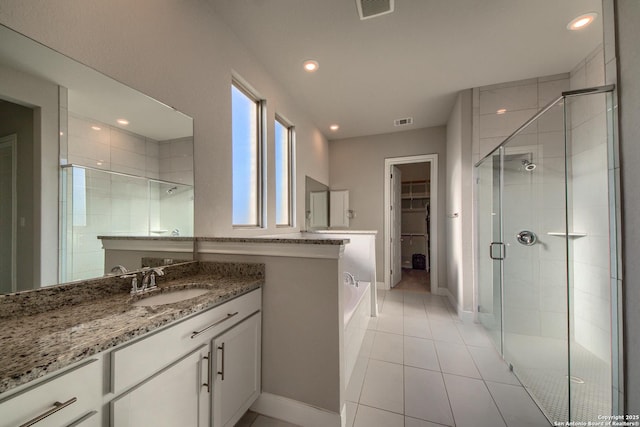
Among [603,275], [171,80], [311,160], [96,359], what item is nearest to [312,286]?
[96,359]

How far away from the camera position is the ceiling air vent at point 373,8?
Result: 167cm

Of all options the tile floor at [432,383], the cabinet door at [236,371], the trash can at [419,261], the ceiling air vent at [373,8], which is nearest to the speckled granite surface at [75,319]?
the cabinet door at [236,371]

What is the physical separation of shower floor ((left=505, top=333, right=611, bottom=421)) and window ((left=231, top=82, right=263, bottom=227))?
2544 mm

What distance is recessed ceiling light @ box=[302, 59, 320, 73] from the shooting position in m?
2.33

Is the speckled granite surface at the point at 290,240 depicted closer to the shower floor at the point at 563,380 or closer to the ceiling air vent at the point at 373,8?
the shower floor at the point at 563,380

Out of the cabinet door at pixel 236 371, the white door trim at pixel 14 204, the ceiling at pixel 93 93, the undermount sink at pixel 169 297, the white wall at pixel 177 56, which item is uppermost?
the white wall at pixel 177 56

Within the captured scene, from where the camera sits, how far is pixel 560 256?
170 cm

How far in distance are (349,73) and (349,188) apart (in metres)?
2.22

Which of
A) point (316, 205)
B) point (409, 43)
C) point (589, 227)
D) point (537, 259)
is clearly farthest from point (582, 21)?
point (316, 205)

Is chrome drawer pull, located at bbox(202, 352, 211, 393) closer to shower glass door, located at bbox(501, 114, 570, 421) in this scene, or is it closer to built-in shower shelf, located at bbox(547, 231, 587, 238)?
shower glass door, located at bbox(501, 114, 570, 421)

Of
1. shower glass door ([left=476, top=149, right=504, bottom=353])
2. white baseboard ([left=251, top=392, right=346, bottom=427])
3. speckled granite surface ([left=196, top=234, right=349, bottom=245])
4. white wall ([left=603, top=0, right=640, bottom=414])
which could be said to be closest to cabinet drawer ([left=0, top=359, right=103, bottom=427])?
speckled granite surface ([left=196, top=234, right=349, bottom=245])

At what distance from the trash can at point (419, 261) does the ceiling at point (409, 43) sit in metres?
3.78

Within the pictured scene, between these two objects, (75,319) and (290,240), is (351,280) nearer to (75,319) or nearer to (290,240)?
(290,240)

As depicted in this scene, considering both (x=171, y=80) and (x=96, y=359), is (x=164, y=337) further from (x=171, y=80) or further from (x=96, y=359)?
(x=171, y=80)
